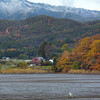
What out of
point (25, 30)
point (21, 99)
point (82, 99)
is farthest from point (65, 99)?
point (25, 30)

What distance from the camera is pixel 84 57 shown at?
45.8m

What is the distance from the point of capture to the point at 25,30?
187625 mm

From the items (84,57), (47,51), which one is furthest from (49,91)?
(47,51)

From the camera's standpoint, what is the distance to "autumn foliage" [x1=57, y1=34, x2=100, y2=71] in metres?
44.0

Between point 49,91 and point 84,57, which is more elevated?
point 84,57

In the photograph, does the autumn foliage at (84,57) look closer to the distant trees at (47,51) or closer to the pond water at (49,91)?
the pond water at (49,91)

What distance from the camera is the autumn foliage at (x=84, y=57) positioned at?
144 ft

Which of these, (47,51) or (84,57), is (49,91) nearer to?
(84,57)

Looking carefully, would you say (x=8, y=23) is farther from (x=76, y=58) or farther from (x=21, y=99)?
(x=21, y=99)

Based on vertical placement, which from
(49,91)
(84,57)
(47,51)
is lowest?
(49,91)

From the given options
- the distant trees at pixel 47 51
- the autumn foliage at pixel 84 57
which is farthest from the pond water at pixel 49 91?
the distant trees at pixel 47 51

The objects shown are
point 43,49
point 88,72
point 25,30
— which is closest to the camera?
point 88,72

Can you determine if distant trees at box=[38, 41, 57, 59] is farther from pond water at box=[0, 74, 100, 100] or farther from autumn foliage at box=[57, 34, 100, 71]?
pond water at box=[0, 74, 100, 100]

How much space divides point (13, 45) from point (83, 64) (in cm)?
9036
